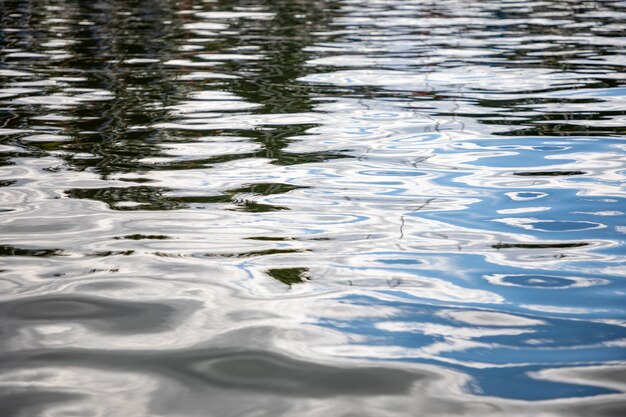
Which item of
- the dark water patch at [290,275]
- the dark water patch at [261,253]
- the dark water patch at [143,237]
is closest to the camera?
the dark water patch at [290,275]

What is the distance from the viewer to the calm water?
2.29m

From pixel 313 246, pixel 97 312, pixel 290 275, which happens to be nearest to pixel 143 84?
pixel 313 246

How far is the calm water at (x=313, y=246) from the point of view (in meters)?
2.29

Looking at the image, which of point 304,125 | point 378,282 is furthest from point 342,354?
point 304,125

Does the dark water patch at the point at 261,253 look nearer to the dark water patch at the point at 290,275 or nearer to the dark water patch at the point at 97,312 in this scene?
the dark water patch at the point at 290,275

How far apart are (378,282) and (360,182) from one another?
1.49 metres

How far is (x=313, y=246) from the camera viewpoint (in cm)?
338

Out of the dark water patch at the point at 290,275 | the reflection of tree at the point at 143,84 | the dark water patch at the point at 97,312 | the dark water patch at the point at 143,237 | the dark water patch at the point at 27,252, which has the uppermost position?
the dark water patch at the point at 97,312

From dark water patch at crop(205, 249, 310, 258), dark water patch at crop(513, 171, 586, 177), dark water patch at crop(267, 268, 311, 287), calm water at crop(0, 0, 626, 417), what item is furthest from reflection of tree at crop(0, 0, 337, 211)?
dark water patch at crop(513, 171, 586, 177)

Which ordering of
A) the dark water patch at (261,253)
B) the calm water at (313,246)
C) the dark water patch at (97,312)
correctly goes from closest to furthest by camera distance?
the calm water at (313,246) < the dark water patch at (97,312) < the dark water patch at (261,253)

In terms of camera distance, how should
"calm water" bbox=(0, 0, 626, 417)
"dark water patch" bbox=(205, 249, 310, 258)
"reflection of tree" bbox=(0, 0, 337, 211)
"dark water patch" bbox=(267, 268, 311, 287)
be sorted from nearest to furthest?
1. "calm water" bbox=(0, 0, 626, 417)
2. "dark water patch" bbox=(267, 268, 311, 287)
3. "dark water patch" bbox=(205, 249, 310, 258)
4. "reflection of tree" bbox=(0, 0, 337, 211)

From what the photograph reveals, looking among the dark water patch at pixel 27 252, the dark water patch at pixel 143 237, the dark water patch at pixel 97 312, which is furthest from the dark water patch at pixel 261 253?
the dark water patch at pixel 27 252

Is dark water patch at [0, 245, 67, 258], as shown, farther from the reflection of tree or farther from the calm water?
the reflection of tree

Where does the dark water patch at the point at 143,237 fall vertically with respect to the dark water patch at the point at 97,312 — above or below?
below
